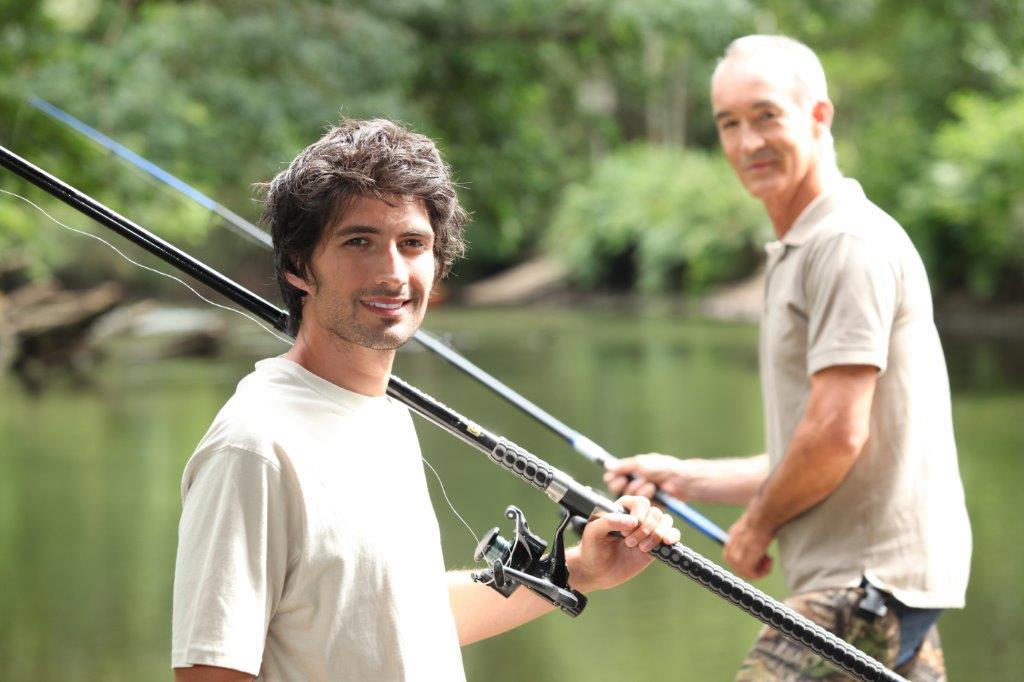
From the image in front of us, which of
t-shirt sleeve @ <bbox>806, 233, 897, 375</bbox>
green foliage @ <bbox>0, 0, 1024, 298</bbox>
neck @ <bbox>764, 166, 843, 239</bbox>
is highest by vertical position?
green foliage @ <bbox>0, 0, 1024, 298</bbox>

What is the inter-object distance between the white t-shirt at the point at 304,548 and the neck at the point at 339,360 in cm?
2

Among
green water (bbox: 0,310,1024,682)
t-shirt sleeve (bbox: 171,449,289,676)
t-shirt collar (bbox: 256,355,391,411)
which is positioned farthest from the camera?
green water (bbox: 0,310,1024,682)

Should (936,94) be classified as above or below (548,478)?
above

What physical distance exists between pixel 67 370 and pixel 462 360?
1761 cm

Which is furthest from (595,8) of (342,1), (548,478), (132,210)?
(548,478)

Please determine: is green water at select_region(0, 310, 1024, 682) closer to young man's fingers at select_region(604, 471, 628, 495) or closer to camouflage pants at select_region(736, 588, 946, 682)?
young man's fingers at select_region(604, 471, 628, 495)

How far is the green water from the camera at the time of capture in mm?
6355

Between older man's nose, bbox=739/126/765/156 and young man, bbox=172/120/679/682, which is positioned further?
older man's nose, bbox=739/126/765/156

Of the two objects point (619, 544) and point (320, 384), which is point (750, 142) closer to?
point (619, 544)

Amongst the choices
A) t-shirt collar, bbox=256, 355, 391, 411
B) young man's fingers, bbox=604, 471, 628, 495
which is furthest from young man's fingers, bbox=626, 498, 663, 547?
young man's fingers, bbox=604, 471, 628, 495

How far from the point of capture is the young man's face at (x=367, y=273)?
1.50 meters

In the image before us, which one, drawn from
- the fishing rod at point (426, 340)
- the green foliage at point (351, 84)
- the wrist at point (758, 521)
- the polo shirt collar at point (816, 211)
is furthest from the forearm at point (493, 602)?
the green foliage at point (351, 84)

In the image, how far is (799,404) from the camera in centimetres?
249

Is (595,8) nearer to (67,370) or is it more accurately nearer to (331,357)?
(67,370)
